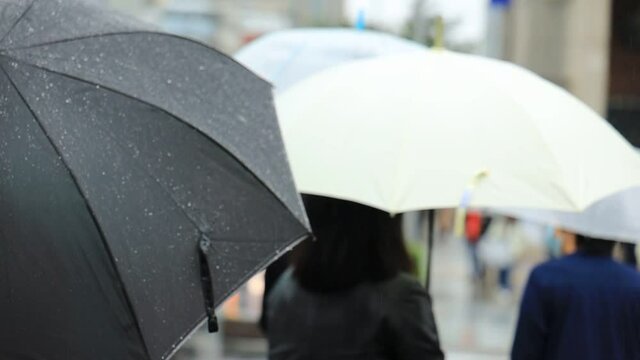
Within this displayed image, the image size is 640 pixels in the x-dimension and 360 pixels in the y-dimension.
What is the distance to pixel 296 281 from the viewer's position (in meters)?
3.38

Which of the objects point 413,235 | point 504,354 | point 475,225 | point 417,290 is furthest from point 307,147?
point 475,225

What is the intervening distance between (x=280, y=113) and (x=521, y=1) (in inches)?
980

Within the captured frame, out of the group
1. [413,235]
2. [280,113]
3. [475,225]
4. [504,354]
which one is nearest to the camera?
[280,113]

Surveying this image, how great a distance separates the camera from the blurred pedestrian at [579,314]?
3926 millimetres

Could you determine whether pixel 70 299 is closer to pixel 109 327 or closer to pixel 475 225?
pixel 109 327

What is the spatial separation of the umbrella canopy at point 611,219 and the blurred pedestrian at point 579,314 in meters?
0.15

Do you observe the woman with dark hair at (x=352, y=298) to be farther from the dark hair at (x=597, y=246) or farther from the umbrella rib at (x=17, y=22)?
the umbrella rib at (x=17, y=22)

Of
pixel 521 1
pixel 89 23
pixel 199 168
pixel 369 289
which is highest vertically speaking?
pixel 521 1

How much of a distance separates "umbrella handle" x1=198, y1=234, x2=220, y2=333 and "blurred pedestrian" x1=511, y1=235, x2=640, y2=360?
5.95 feet

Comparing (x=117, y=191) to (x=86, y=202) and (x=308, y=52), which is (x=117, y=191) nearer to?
(x=86, y=202)

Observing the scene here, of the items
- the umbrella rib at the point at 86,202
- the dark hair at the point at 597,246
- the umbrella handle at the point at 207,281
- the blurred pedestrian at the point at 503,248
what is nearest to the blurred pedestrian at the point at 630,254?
the dark hair at the point at 597,246

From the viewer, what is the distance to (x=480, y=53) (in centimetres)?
1766

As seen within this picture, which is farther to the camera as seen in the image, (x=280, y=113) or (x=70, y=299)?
(x=280, y=113)

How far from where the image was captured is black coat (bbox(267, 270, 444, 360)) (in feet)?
10.6
